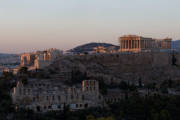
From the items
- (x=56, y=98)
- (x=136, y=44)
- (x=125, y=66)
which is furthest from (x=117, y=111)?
(x=136, y=44)

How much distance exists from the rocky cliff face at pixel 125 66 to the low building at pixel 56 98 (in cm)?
860

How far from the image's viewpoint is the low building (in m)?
22.0

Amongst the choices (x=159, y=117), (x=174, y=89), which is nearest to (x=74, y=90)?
(x=159, y=117)

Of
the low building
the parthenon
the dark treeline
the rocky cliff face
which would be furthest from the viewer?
the parthenon

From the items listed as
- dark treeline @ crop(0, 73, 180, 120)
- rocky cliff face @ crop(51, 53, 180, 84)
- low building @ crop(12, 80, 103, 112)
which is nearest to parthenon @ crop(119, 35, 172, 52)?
rocky cliff face @ crop(51, 53, 180, 84)

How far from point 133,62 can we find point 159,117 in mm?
17508

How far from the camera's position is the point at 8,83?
26.8 m

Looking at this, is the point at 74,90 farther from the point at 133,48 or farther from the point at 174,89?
the point at 133,48

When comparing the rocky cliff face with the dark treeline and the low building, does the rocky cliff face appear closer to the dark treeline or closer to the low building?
the dark treeline

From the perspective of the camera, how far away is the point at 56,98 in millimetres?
22453

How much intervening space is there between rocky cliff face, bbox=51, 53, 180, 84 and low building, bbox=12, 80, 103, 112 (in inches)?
339

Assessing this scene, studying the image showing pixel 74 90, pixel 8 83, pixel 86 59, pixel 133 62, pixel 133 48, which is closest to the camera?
pixel 74 90

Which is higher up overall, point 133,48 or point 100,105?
point 133,48

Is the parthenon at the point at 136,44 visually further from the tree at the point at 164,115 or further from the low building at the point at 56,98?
the tree at the point at 164,115
